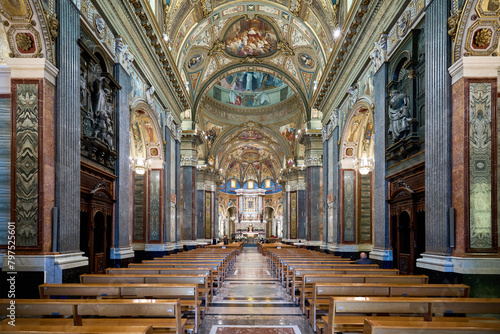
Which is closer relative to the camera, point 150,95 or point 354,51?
point 354,51

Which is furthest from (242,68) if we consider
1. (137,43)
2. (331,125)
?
(137,43)

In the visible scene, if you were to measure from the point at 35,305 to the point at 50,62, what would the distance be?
15.8 ft

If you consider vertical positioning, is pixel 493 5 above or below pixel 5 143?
above

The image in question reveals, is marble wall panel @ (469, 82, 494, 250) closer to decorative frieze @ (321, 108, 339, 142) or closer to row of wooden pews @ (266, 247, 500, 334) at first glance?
row of wooden pews @ (266, 247, 500, 334)

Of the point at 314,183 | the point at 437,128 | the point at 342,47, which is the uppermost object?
the point at 342,47

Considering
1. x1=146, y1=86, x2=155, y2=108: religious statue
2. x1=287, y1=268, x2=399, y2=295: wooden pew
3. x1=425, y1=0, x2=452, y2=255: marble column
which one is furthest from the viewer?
x1=146, y1=86, x2=155, y2=108: religious statue

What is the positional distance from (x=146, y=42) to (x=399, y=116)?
28.3 ft

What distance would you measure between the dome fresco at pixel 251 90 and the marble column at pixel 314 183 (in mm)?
9212

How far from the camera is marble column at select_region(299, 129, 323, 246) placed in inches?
1000

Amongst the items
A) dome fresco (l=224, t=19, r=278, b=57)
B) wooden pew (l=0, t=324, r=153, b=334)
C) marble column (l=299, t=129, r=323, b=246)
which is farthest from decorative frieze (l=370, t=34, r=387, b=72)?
marble column (l=299, t=129, r=323, b=246)

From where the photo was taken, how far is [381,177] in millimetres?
11547

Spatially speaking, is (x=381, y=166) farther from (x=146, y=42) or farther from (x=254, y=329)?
(x=146, y=42)

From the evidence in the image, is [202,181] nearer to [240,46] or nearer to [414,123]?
[240,46]

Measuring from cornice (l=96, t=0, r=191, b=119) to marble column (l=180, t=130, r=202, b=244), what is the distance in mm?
7609
